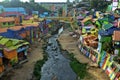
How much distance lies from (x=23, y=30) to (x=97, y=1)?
33560 millimetres

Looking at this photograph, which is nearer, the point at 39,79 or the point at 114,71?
the point at 114,71

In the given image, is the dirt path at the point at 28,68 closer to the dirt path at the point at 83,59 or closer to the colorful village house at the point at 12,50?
the colorful village house at the point at 12,50

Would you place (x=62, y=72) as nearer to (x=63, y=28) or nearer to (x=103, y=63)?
(x=103, y=63)

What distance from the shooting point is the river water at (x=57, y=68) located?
27766mm

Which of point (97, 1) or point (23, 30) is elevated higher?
point (97, 1)

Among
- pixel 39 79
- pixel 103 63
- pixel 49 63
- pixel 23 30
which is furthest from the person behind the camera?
pixel 23 30

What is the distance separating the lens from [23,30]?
40.8m

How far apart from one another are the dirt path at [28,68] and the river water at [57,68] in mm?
1837

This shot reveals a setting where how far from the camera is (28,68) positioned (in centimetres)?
2989

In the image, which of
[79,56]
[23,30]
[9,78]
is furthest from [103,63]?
[23,30]

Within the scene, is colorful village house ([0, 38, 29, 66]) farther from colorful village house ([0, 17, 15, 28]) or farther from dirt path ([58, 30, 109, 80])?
colorful village house ([0, 17, 15, 28])

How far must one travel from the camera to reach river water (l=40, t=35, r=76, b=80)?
91.1 ft

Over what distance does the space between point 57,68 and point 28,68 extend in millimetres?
4605

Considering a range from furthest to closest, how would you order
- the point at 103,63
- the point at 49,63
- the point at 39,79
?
1. the point at 49,63
2. the point at 103,63
3. the point at 39,79
